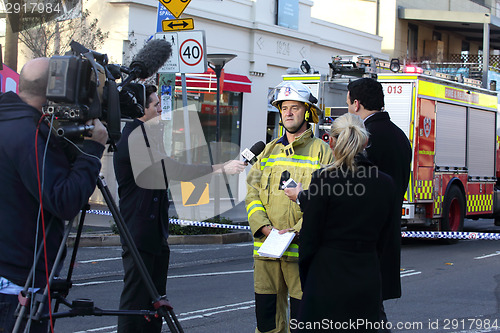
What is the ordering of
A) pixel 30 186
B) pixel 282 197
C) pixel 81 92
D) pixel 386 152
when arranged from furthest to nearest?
1. pixel 282 197
2. pixel 386 152
3. pixel 81 92
4. pixel 30 186

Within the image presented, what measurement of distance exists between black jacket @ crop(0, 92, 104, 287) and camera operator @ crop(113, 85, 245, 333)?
1.55 m

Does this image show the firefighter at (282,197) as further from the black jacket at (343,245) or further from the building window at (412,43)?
the building window at (412,43)

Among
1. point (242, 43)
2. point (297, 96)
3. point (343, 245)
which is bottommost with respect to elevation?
point (343, 245)

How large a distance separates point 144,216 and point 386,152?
6.03 ft

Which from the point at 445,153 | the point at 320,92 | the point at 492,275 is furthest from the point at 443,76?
the point at 492,275

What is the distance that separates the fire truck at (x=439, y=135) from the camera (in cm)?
1262

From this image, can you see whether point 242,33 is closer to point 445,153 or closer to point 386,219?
point 445,153

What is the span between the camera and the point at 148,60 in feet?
13.9

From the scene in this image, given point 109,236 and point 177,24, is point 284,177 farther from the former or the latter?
point 109,236

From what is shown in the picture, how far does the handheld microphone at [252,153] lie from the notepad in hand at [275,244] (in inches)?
23.1

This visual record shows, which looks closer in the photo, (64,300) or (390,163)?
(64,300)

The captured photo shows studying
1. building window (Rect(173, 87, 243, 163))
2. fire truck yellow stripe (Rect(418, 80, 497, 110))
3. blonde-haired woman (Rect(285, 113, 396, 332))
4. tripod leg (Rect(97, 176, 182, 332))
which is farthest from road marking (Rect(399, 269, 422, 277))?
building window (Rect(173, 87, 243, 163))

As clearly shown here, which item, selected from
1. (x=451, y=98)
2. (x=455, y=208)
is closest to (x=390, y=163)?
(x=451, y=98)

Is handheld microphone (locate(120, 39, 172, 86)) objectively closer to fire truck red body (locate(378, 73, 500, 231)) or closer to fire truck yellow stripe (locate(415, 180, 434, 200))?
fire truck red body (locate(378, 73, 500, 231))
